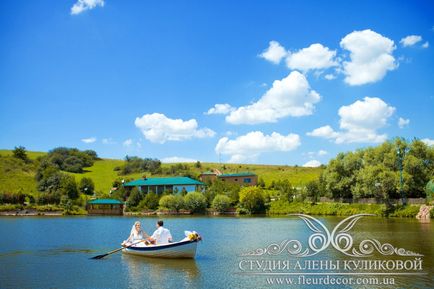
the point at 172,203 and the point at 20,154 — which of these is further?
the point at 20,154

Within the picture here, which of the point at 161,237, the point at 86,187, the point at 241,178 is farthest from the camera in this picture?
the point at 241,178

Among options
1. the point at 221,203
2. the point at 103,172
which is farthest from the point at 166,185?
the point at 103,172

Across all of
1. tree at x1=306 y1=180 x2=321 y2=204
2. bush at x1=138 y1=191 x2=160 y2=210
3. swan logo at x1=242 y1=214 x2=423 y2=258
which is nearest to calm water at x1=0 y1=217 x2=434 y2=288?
swan logo at x1=242 y1=214 x2=423 y2=258

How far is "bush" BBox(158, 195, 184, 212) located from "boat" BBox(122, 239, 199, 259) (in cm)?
6424

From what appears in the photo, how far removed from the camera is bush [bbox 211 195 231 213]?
89.7 m

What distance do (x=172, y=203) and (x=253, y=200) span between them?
57.0ft

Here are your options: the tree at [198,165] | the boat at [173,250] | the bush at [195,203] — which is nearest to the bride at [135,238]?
the boat at [173,250]

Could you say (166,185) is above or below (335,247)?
above

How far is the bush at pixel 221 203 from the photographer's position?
89.7m

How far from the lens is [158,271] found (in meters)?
22.6

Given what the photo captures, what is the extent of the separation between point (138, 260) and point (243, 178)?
9585cm

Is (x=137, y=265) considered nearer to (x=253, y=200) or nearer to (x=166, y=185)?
(x=253, y=200)

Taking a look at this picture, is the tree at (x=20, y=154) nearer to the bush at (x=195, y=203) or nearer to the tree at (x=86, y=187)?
the tree at (x=86, y=187)

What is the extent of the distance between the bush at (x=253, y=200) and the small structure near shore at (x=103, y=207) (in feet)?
92.0
